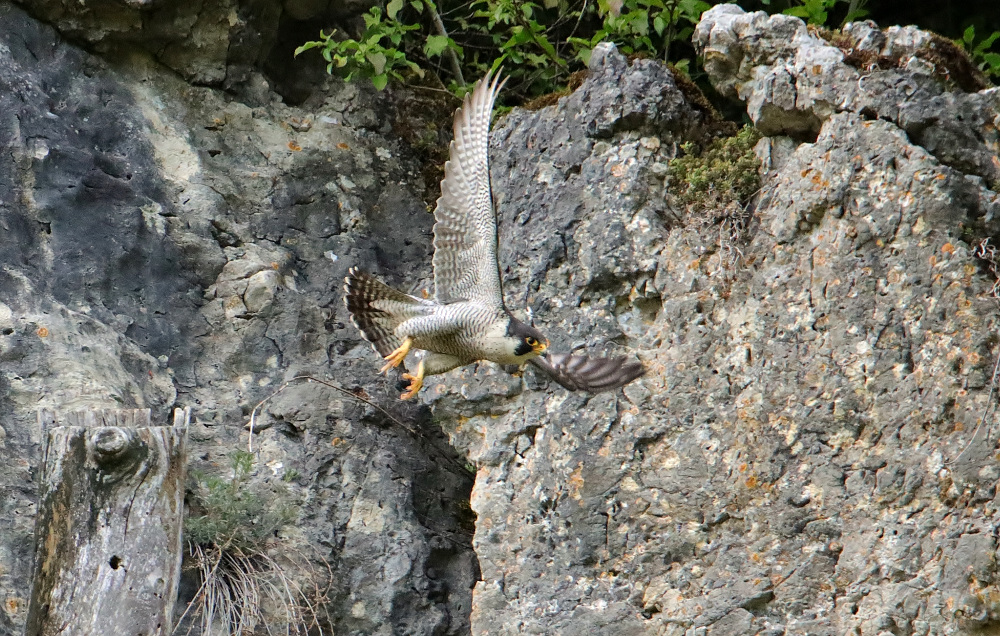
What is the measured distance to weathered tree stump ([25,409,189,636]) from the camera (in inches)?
132

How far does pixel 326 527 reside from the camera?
5.20 metres

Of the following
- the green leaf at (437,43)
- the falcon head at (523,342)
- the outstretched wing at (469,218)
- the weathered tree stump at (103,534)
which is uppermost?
the green leaf at (437,43)

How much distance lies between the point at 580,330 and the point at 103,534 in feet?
7.98

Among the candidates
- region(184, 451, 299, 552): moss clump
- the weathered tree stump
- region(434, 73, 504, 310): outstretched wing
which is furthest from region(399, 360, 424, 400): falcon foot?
the weathered tree stump

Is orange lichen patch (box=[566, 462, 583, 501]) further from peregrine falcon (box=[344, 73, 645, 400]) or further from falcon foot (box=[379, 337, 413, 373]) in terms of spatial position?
falcon foot (box=[379, 337, 413, 373])

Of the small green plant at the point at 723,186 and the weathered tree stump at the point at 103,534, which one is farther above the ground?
the small green plant at the point at 723,186

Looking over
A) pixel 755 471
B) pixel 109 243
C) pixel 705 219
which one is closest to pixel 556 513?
pixel 755 471

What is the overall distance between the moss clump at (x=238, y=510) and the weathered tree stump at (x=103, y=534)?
1.23 m

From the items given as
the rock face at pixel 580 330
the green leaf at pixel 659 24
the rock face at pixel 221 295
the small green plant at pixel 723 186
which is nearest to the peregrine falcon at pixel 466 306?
the rock face at pixel 580 330

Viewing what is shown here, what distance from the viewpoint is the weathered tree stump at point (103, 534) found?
336 cm

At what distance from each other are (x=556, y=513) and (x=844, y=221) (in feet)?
6.01

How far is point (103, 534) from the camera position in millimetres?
3426

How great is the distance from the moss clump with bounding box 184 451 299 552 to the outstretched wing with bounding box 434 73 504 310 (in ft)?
4.27

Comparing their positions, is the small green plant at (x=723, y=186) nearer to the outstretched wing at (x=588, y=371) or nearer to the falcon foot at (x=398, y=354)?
the outstretched wing at (x=588, y=371)
